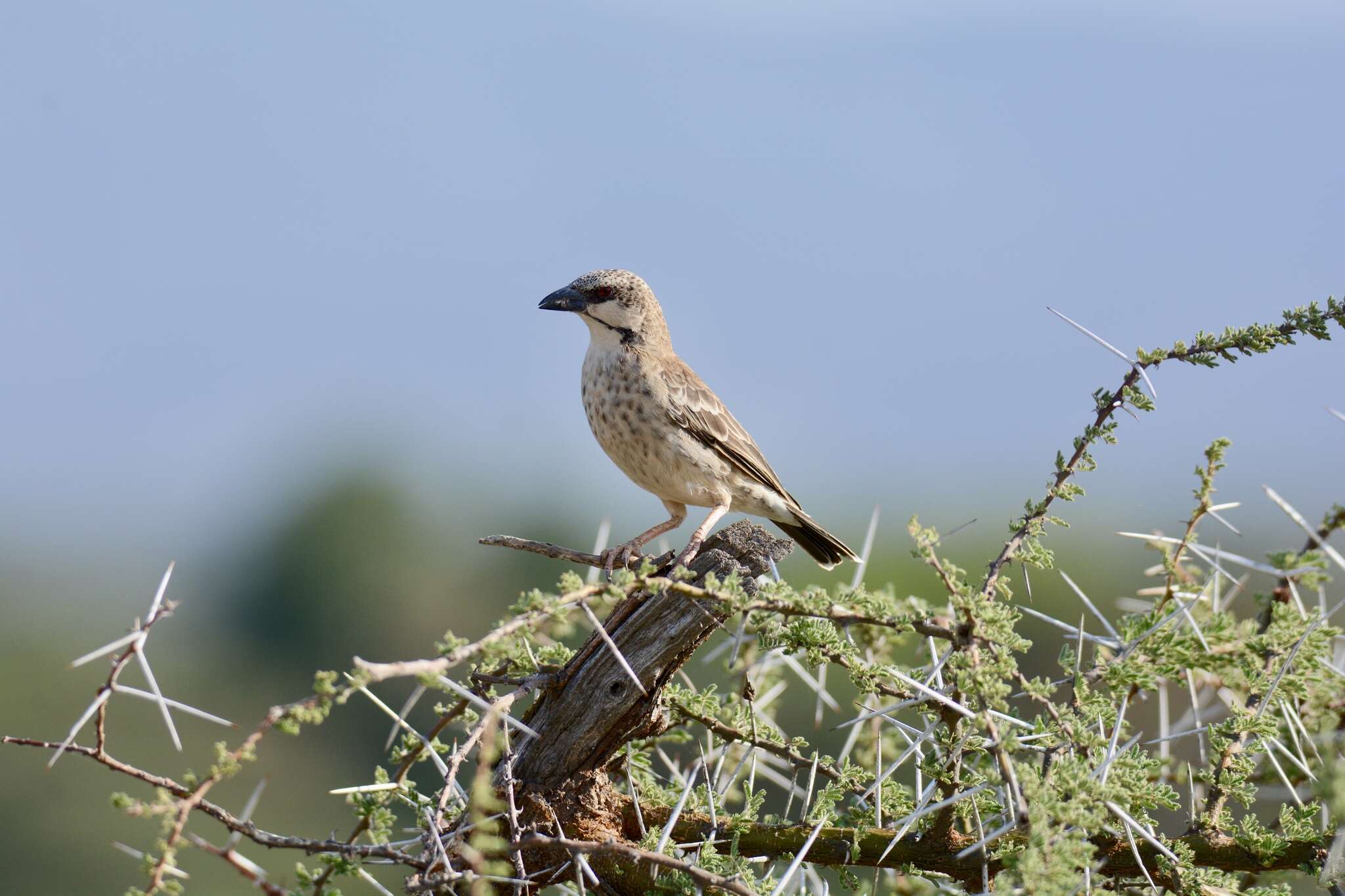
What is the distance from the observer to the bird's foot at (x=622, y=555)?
5.15 m

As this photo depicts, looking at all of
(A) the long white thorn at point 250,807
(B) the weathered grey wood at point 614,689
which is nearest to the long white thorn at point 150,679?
(A) the long white thorn at point 250,807

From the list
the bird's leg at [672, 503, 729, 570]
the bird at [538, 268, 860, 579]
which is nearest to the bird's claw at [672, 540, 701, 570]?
the bird's leg at [672, 503, 729, 570]

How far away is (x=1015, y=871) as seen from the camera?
2438mm

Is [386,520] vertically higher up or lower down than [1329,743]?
lower down

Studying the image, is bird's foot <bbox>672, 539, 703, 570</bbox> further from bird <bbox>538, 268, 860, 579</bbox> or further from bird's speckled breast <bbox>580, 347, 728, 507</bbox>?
bird's speckled breast <bbox>580, 347, 728, 507</bbox>

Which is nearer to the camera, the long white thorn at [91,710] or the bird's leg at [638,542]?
the long white thorn at [91,710]

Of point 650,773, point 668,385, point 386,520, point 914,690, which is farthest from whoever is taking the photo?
point 386,520

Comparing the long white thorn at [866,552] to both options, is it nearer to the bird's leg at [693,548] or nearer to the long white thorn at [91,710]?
the bird's leg at [693,548]

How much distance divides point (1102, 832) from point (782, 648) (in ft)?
3.33

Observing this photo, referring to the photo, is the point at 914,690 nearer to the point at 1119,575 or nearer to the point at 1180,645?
the point at 1180,645

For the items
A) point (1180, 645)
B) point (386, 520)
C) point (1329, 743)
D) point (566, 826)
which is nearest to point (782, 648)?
point (566, 826)

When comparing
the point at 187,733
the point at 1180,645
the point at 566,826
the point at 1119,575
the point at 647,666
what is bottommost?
the point at 187,733

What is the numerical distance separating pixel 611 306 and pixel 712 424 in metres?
0.91

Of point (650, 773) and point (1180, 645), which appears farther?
point (650, 773)
